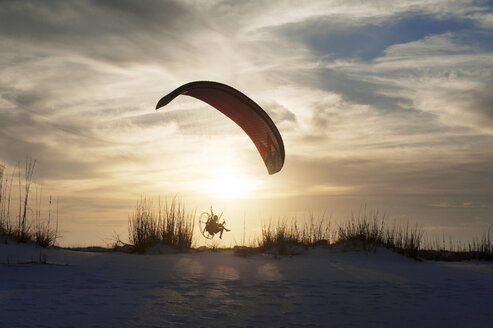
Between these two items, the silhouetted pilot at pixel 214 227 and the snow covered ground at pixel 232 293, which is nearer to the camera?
the snow covered ground at pixel 232 293

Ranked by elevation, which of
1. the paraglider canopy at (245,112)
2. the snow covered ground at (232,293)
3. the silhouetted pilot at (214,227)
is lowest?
the snow covered ground at (232,293)

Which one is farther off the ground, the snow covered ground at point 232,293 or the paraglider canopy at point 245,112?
the paraglider canopy at point 245,112

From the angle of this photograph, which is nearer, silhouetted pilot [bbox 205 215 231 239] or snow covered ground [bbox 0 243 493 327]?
snow covered ground [bbox 0 243 493 327]

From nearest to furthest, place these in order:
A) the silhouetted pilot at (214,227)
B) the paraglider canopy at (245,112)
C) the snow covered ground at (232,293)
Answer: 1. the snow covered ground at (232,293)
2. the paraglider canopy at (245,112)
3. the silhouetted pilot at (214,227)

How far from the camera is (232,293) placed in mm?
5625

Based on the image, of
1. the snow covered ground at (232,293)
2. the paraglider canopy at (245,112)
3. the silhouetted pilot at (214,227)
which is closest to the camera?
the snow covered ground at (232,293)

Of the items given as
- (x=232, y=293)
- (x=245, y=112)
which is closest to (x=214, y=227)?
(x=245, y=112)

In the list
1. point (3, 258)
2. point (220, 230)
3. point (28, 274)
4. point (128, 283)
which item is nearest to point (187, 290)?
point (128, 283)

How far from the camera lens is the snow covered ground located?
174 inches

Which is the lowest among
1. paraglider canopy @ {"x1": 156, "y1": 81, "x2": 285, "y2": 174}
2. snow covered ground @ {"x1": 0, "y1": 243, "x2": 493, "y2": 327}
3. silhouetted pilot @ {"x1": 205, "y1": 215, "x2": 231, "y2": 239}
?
snow covered ground @ {"x1": 0, "y1": 243, "x2": 493, "y2": 327}

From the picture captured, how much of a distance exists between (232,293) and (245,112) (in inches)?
187

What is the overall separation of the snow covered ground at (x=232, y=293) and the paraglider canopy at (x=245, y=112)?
232cm

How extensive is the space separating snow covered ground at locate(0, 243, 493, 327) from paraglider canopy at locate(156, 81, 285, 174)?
232 cm

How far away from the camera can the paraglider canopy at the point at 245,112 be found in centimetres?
863
